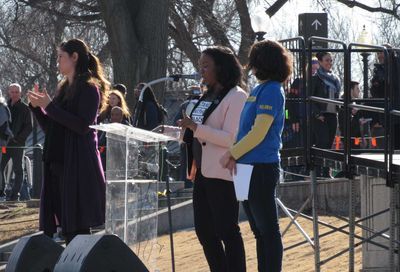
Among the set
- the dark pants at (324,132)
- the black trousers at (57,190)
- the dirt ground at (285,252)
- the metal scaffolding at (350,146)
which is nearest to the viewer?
the metal scaffolding at (350,146)

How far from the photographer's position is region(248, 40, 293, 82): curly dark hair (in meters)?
7.78

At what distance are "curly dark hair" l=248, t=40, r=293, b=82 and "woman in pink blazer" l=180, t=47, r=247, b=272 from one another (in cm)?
46

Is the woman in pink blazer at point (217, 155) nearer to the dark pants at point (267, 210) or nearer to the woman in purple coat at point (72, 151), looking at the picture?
the dark pants at point (267, 210)

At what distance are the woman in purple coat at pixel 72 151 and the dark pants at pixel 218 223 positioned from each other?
77 centimetres

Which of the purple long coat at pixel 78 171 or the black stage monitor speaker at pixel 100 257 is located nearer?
the black stage monitor speaker at pixel 100 257

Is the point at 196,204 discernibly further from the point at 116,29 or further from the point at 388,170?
the point at 116,29

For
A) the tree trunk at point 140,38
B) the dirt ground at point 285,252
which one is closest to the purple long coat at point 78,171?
the dirt ground at point 285,252

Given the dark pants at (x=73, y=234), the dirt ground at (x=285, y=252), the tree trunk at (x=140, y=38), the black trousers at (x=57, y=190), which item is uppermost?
the tree trunk at (x=140, y=38)

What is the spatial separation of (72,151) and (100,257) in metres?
1.84

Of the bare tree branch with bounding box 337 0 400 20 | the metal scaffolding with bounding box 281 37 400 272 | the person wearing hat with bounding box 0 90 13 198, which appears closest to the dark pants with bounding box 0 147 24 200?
the person wearing hat with bounding box 0 90 13 198

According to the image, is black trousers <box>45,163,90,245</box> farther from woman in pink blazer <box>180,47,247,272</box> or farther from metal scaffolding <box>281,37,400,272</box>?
metal scaffolding <box>281,37,400,272</box>

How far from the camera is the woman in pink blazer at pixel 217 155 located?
8.10 m

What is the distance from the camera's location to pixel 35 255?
7547 mm

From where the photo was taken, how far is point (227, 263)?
26.9 feet
